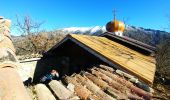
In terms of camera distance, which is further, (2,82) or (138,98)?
(138,98)

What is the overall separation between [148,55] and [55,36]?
77.5ft

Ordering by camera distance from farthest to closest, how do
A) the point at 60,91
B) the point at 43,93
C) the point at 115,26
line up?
the point at 115,26
the point at 60,91
the point at 43,93

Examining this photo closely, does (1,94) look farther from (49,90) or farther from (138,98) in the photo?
(138,98)

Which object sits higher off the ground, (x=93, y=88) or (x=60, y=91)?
(x=60, y=91)

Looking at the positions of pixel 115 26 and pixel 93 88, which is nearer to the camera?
pixel 93 88

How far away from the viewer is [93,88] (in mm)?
5277

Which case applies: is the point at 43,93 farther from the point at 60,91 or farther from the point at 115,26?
the point at 115,26

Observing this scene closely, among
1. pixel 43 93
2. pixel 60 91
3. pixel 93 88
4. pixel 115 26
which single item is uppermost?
pixel 43 93

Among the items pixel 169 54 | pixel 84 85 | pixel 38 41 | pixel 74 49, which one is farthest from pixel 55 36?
pixel 84 85

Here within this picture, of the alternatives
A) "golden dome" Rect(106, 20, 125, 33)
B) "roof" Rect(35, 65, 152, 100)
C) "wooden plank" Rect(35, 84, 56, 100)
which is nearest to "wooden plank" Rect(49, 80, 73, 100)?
"roof" Rect(35, 65, 152, 100)

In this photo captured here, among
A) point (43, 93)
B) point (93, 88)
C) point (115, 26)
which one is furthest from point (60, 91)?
point (115, 26)

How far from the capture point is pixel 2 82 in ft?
8.29

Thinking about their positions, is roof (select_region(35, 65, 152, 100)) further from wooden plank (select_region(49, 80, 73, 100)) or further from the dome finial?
the dome finial

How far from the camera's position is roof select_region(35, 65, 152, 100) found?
442cm
